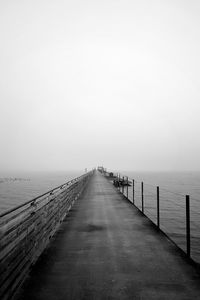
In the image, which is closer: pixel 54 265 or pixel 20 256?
pixel 20 256

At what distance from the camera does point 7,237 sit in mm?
3516

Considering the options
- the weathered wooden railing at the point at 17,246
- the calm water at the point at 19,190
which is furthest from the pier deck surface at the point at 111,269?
the calm water at the point at 19,190

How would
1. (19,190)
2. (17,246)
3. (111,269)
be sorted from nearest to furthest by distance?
(17,246) → (111,269) → (19,190)

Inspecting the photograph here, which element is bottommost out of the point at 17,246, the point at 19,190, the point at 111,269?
the point at 19,190

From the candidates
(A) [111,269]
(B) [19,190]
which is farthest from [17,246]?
(B) [19,190]

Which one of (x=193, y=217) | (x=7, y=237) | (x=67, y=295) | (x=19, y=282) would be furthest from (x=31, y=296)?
(x=193, y=217)

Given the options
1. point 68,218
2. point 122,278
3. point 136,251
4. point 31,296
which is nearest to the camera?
point 31,296

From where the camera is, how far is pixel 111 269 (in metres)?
4.85

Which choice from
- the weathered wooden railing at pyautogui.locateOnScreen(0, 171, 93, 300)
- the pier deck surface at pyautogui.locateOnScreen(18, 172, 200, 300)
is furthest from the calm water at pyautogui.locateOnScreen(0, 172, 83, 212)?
the weathered wooden railing at pyautogui.locateOnScreen(0, 171, 93, 300)

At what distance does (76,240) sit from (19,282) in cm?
319

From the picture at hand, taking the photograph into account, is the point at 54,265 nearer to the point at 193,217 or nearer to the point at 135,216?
the point at 135,216

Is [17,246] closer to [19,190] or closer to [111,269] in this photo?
[111,269]

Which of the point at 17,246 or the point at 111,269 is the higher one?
the point at 17,246

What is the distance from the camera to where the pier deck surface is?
3910mm
